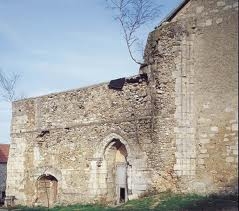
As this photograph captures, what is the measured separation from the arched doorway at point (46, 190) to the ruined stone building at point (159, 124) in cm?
4

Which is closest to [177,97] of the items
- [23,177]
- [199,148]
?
[199,148]

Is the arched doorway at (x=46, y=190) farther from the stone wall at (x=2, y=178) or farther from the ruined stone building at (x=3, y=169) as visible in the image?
the stone wall at (x=2, y=178)

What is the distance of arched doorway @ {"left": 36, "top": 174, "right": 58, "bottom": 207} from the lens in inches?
750

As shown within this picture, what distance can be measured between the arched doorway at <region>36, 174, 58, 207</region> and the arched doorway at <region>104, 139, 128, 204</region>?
2.79 m

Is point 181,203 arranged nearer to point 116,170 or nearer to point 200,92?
point 200,92

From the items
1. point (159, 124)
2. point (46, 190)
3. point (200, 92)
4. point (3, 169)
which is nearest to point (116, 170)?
point (159, 124)

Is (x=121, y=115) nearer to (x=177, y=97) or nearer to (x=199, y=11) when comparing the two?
(x=177, y=97)

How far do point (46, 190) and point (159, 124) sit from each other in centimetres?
681

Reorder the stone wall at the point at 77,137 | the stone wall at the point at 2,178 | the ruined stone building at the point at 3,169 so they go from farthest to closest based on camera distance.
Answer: the stone wall at the point at 2,178 → the ruined stone building at the point at 3,169 → the stone wall at the point at 77,137

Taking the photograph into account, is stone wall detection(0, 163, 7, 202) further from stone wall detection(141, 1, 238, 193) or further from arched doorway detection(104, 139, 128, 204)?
stone wall detection(141, 1, 238, 193)

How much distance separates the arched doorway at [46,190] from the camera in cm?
1905

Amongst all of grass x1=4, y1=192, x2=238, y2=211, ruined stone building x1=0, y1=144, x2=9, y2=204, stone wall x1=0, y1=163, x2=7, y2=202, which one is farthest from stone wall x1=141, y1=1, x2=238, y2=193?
stone wall x1=0, y1=163, x2=7, y2=202

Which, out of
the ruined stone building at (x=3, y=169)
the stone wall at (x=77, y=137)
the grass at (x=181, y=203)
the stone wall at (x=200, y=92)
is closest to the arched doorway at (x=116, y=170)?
the stone wall at (x=77, y=137)

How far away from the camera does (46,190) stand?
19.4m
